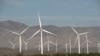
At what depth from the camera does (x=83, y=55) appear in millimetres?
88250

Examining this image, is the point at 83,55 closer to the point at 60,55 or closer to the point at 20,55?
the point at 60,55

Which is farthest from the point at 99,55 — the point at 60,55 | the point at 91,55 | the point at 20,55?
the point at 20,55

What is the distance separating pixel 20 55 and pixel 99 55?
1596cm

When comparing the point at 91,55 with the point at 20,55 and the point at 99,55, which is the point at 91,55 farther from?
the point at 20,55

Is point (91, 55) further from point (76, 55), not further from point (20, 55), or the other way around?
point (20, 55)

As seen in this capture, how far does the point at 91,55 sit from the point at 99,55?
3.12 metres

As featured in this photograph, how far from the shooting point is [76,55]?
90.6 meters

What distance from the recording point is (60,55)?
90750mm

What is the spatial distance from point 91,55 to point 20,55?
48.4ft

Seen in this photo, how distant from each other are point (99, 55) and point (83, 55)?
3364 millimetres

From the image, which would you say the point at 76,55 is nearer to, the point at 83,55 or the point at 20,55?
the point at 83,55

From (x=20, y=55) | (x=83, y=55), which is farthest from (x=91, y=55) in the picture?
(x=20, y=55)

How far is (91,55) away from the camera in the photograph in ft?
295

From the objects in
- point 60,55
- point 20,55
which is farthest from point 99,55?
point 20,55
